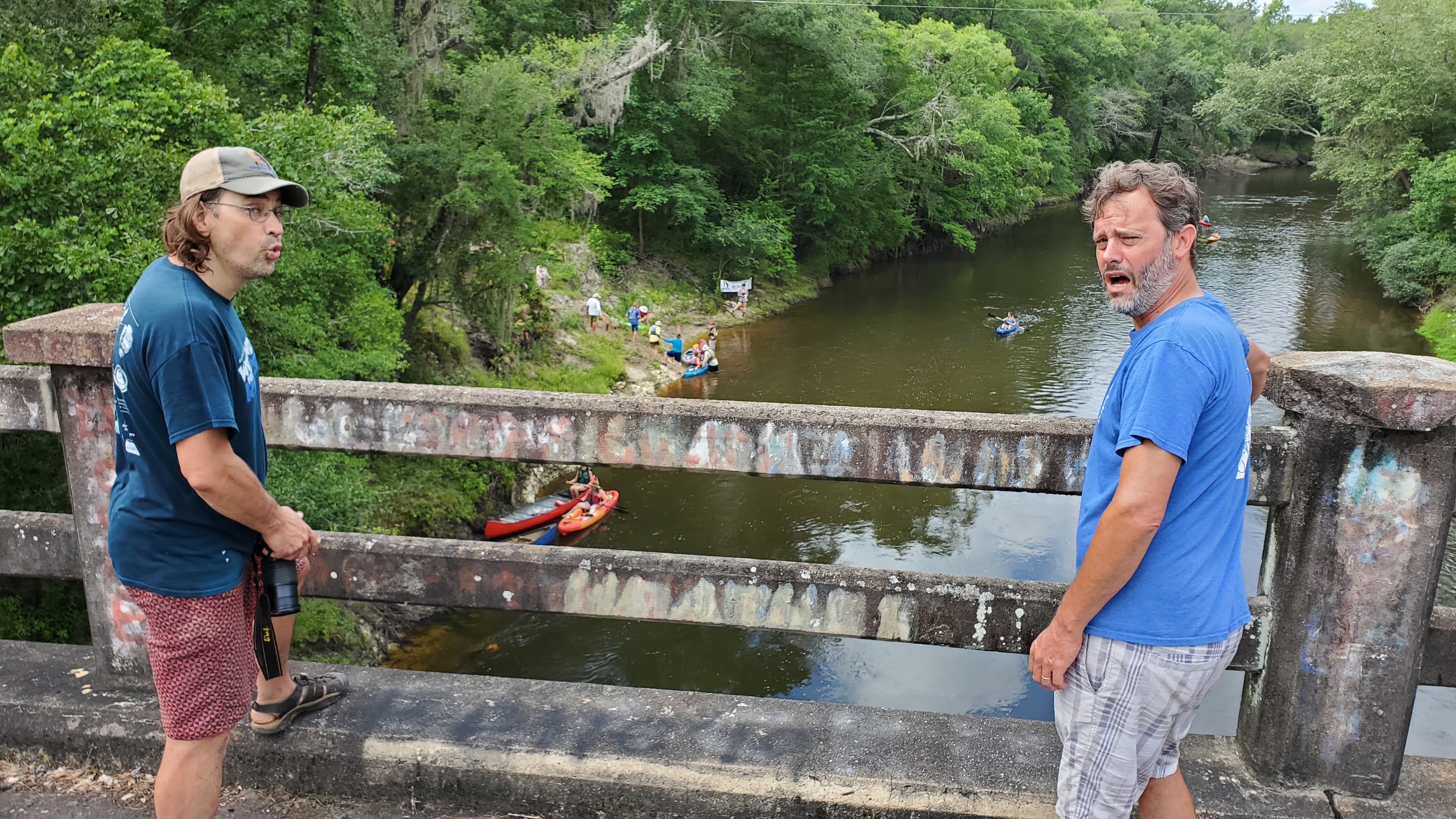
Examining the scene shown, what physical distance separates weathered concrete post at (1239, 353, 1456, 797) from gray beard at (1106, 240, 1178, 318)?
1.91 ft

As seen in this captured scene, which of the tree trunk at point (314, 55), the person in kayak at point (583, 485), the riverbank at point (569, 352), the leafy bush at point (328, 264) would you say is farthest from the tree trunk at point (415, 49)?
the person in kayak at point (583, 485)

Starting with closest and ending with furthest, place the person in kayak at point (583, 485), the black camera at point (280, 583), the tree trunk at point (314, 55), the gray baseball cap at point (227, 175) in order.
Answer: the gray baseball cap at point (227, 175)
the black camera at point (280, 583)
the tree trunk at point (314, 55)
the person in kayak at point (583, 485)

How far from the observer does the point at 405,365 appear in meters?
15.5

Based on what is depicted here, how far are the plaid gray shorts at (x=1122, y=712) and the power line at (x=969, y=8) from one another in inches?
1139

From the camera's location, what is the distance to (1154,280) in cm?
206

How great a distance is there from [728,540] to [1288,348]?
1557 cm

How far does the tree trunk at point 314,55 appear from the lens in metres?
14.8

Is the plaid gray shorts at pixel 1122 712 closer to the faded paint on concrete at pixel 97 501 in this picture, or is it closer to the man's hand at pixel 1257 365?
the man's hand at pixel 1257 365

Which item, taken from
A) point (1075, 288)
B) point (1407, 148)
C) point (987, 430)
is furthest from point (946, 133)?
point (987, 430)

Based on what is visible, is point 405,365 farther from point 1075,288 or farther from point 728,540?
point 1075,288

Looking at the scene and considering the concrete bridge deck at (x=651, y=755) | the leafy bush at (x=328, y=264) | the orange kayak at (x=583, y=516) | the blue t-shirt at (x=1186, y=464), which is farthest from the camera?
the orange kayak at (x=583, y=516)

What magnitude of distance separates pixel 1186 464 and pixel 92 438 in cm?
278

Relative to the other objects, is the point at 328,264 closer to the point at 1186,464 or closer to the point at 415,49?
the point at 415,49

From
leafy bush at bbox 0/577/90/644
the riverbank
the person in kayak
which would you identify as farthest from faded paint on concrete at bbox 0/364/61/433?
the person in kayak
